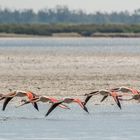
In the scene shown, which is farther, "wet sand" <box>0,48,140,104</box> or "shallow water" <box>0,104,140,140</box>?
"wet sand" <box>0,48,140,104</box>

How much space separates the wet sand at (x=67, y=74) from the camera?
24.2 m

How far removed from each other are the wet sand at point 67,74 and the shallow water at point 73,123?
2.95 meters

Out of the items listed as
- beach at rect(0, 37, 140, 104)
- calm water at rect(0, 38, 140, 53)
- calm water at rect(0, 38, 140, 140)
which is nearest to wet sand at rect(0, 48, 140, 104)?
beach at rect(0, 37, 140, 104)

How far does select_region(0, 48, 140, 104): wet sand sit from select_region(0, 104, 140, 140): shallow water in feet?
9.69

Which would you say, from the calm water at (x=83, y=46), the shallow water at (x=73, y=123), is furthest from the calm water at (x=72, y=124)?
the calm water at (x=83, y=46)

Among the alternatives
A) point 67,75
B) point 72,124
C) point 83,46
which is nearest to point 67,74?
point 67,75

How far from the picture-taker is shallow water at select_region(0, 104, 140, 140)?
1587cm

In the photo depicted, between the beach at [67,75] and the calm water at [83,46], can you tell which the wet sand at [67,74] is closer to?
the beach at [67,75]

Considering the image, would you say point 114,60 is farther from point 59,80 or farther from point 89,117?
point 89,117

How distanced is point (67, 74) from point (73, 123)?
11.2 m

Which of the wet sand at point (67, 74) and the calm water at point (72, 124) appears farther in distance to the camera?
the wet sand at point (67, 74)

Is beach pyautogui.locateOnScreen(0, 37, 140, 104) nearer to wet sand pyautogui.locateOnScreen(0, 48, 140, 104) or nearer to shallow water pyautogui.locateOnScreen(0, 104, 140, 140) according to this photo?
wet sand pyautogui.locateOnScreen(0, 48, 140, 104)

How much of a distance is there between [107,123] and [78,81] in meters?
8.61

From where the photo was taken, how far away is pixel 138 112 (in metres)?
19.0
